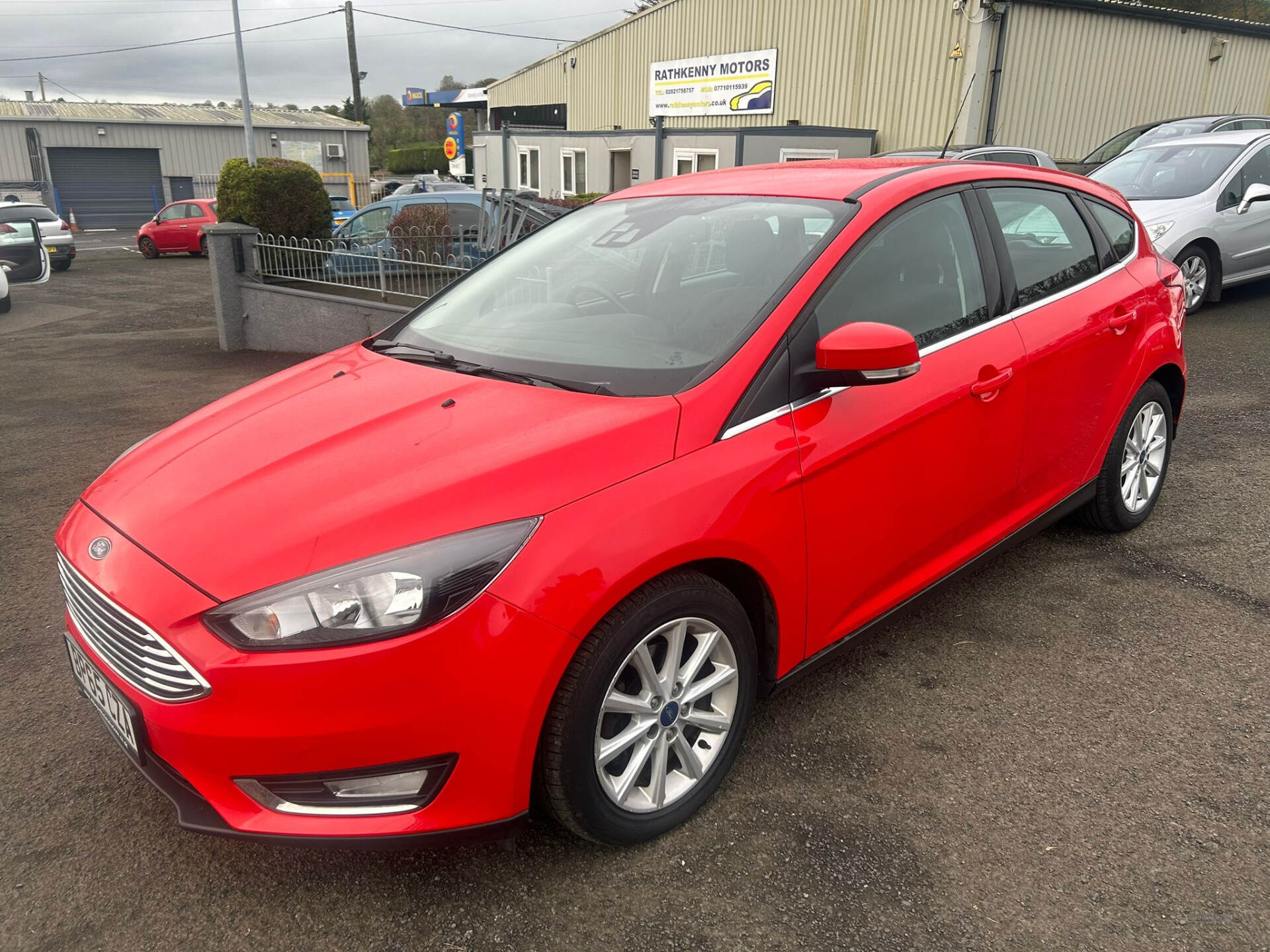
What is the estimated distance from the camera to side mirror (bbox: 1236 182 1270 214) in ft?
27.6

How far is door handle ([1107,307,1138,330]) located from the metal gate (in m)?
43.3

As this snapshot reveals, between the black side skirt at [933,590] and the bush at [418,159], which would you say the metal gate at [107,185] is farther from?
the black side skirt at [933,590]

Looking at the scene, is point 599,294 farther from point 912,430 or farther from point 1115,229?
point 1115,229

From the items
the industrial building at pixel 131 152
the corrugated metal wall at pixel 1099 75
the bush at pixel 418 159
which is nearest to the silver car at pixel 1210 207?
the corrugated metal wall at pixel 1099 75

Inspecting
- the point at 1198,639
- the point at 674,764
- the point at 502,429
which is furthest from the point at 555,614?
the point at 1198,639

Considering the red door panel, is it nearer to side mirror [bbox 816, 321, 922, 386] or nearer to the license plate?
side mirror [bbox 816, 321, 922, 386]

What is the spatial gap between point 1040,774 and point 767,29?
21.5m

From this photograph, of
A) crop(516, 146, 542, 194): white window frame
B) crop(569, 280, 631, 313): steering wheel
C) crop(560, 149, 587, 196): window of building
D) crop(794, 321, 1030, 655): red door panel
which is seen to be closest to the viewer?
crop(794, 321, 1030, 655): red door panel

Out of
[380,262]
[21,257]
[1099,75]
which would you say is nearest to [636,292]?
[380,262]

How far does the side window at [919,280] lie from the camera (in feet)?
9.04

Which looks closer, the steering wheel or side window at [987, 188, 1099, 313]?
the steering wheel

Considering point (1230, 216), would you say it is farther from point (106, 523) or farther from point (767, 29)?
point (767, 29)

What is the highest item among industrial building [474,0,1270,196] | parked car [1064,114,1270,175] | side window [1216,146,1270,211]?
industrial building [474,0,1270,196]

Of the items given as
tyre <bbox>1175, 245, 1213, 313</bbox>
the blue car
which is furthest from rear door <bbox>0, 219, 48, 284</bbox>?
tyre <bbox>1175, 245, 1213, 313</bbox>
